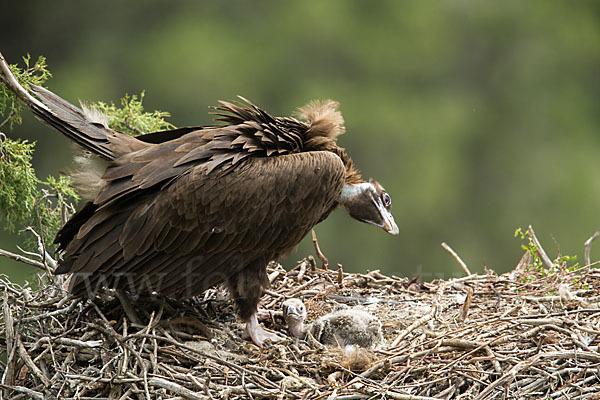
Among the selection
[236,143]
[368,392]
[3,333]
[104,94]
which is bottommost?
[3,333]


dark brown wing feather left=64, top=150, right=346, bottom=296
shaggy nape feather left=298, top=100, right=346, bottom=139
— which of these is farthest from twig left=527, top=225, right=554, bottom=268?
dark brown wing feather left=64, top=150, right=346, bottom=296

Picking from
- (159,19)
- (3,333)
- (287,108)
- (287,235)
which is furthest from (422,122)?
(3,333)

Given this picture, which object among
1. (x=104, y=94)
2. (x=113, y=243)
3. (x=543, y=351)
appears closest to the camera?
(x=543, y=351)

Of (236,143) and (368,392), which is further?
(236,143)

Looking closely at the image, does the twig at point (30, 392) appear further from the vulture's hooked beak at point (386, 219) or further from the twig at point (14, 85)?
the vulture's hooked beak at point (386, 219)

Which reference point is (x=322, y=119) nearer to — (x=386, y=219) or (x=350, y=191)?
(x=350, y=191)

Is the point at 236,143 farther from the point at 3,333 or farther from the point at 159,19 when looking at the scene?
the point at 159,19

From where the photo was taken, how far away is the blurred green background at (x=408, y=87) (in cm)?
998

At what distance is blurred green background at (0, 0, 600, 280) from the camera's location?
998 cm

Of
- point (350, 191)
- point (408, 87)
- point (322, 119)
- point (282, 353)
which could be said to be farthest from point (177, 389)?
point (408, 87)

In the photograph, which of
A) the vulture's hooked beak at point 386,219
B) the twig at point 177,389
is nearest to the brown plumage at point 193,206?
the vulture's hooked beak at point 386,219

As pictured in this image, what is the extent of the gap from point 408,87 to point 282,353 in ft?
28.9

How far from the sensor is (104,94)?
9562 millimetres

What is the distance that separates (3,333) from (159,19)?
880 cm
